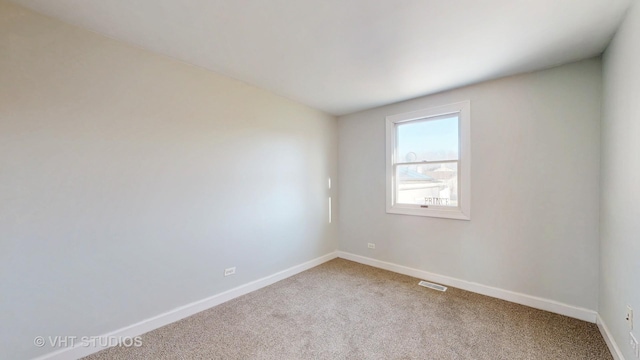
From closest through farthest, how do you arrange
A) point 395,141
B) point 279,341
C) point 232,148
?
point 279,341, point 232,148, point 395,141

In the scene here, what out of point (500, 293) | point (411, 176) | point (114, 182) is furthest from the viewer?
point (411, 176)

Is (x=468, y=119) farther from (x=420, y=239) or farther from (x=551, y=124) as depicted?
(x=420, y=239)

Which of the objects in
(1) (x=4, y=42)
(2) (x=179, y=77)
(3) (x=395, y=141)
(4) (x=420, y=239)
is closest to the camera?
(1) (x=4, y=42)

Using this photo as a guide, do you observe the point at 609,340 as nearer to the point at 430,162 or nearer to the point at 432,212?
the point at 432,212

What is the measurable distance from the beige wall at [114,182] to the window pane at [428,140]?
1953 millimetres

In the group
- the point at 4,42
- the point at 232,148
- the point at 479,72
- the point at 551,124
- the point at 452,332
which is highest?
the point at 479,72

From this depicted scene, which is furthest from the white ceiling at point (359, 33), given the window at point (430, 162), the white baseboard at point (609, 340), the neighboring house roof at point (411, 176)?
the white baseboard at point (609, 340)

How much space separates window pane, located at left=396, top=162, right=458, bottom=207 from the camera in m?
3.13

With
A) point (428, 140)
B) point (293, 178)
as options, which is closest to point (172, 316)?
point (293, 178)

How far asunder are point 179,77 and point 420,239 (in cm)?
340

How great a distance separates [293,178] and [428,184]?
1866 mm

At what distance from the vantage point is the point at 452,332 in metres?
2.12

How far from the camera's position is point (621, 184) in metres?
1.74

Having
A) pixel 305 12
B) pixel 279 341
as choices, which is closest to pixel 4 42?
pixel 305 12
